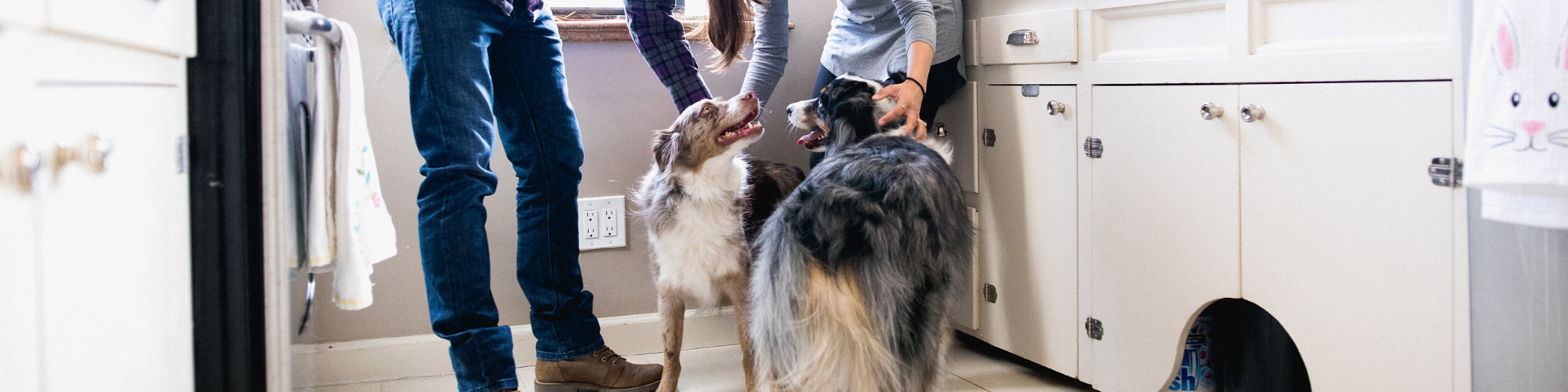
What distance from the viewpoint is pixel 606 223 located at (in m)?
2.36

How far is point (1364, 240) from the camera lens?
1383 mm

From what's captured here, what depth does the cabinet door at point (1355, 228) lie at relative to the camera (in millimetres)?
1299

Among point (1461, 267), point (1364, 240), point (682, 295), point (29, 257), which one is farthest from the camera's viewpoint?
point (682, 295)

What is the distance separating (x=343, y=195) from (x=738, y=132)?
2.90ft

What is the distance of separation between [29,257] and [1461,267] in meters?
1.58

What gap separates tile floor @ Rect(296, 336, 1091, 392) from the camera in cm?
210

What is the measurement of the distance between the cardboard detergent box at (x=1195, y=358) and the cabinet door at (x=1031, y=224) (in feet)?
0.69

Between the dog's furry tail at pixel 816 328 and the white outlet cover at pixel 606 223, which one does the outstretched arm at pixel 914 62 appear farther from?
the white outlet cover at pixel 606 223

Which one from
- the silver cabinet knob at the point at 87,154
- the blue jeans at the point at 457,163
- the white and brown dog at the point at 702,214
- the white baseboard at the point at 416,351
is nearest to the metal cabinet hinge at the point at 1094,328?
the white and brown dog at the point at 702,214

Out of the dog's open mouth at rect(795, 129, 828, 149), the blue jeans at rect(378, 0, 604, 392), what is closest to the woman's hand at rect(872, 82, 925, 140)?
the dog's open mouth at rect(795, 129, 828, 149)

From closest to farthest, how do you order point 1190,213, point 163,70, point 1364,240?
point 163,70 < point 1364,240 < point 1190,213

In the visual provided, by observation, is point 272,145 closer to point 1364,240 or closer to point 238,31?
point 238,31

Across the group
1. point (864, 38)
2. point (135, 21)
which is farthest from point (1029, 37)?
point (135, 21)

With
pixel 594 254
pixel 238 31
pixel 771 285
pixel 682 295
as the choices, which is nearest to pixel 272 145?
pixel 238 31
